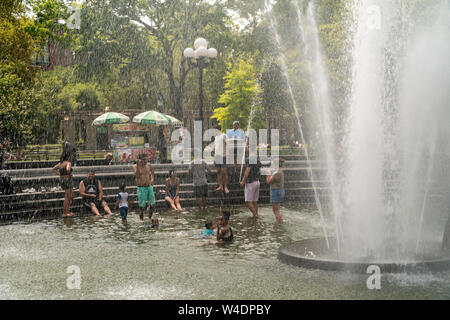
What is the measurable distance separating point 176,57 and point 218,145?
32.4m

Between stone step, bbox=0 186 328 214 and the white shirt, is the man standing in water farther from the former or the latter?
the white shirt

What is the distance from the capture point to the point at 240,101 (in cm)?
4097

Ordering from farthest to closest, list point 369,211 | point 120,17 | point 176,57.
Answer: point 176,57, point 120,17, point 369,211

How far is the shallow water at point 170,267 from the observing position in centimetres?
697

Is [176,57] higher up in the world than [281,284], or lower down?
higher up

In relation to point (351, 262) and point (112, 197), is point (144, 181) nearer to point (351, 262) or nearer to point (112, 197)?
point (112, 197)

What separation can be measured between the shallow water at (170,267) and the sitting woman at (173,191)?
2.73 metres

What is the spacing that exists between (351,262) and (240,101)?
3368cm

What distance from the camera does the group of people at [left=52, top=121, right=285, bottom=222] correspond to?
13.3m

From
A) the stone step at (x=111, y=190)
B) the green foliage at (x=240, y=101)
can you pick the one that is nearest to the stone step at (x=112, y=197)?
the stone step at (x=111, y=190)

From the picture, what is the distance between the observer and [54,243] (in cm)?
1084

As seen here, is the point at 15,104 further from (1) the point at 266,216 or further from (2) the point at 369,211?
(2) the point at 369,211

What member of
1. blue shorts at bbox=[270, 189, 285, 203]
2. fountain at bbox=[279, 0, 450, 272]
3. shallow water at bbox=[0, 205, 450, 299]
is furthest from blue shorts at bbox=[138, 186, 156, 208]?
fountain at bbox=[279, 0, 450, 272]
